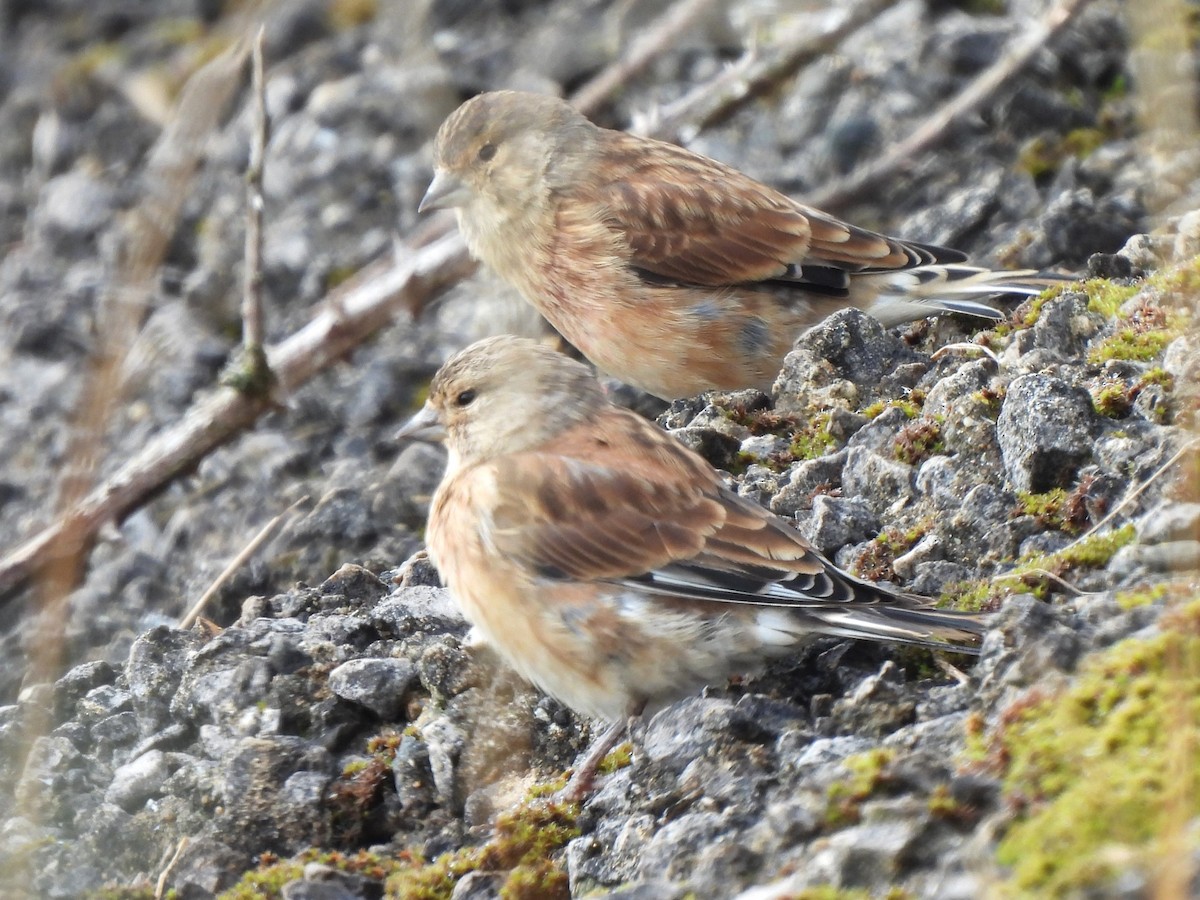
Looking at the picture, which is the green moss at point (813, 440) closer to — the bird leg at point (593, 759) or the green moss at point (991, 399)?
Answer: the green moss at point (991, 399)

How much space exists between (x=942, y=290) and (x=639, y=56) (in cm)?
381

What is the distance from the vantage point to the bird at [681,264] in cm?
638

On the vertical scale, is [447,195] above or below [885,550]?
above

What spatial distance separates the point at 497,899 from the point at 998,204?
473cm

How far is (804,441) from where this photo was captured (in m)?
5.51

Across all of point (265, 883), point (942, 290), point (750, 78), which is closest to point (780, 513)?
point (942, 290)

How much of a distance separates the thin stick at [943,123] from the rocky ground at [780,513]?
0.15 meters

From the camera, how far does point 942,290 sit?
6.06 meters

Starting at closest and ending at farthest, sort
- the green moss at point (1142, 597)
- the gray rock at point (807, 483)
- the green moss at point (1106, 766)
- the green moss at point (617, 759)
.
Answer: the green moss at point (1106, 766) → the green moss at point (1142, 597) → the green moss at point (617, 759) → the gray rock at point (807, 483)

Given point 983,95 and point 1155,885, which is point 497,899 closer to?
point 1155,885

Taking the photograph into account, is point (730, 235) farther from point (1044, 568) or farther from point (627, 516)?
point (1044, 568)

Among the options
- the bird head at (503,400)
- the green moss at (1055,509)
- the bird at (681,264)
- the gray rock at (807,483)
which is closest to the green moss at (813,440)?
the gray rock at (807,483)

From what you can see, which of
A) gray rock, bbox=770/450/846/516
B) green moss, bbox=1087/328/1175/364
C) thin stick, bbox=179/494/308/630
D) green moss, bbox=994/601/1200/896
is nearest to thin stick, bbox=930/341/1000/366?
green moss, bbox=1087/328/1175/364

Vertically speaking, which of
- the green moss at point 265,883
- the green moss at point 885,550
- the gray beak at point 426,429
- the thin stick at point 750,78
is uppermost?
the thin stick at point 750,78
